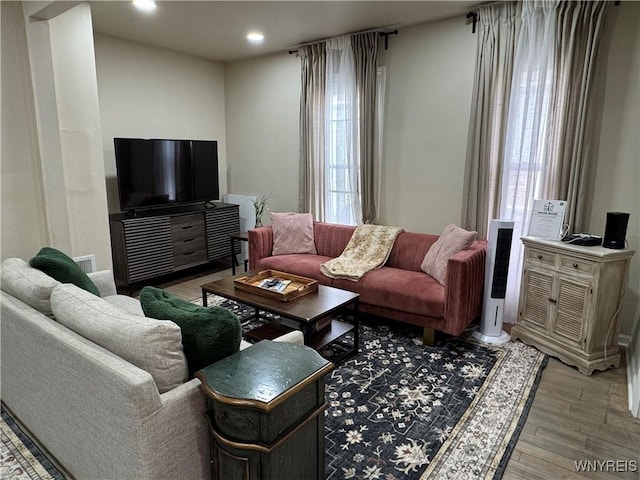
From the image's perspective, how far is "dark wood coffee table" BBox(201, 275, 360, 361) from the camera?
2635 mm

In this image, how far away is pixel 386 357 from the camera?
2.96 m

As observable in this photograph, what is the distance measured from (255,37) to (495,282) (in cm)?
348

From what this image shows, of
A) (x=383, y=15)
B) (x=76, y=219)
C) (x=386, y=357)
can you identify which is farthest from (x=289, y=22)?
(x=386, y=357)

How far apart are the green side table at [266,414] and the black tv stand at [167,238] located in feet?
10.1

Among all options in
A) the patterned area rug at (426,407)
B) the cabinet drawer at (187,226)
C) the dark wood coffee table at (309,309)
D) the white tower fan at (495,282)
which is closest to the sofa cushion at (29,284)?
the dark wood coffee table at (309,309)

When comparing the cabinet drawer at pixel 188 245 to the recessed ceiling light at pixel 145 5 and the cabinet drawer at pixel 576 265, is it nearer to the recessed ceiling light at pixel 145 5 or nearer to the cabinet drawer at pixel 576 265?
the recessed ceiling light at pixel 145 5

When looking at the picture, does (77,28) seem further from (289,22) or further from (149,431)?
(149,431)

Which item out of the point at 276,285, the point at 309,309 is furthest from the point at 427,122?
the point at 309,309

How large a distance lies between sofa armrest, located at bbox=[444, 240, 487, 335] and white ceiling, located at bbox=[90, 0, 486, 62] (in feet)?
7.06

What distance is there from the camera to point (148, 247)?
4.29m

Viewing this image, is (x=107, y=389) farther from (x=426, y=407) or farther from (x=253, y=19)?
(x=253, y=19)

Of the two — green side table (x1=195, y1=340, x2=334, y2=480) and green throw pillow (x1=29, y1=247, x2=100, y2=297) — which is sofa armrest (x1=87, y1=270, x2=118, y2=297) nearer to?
green throw pillow (x1=29, y1=247, x2=100, y2=297)

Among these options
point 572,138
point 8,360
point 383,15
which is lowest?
point 8,360

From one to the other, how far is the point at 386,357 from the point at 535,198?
1.81 m
